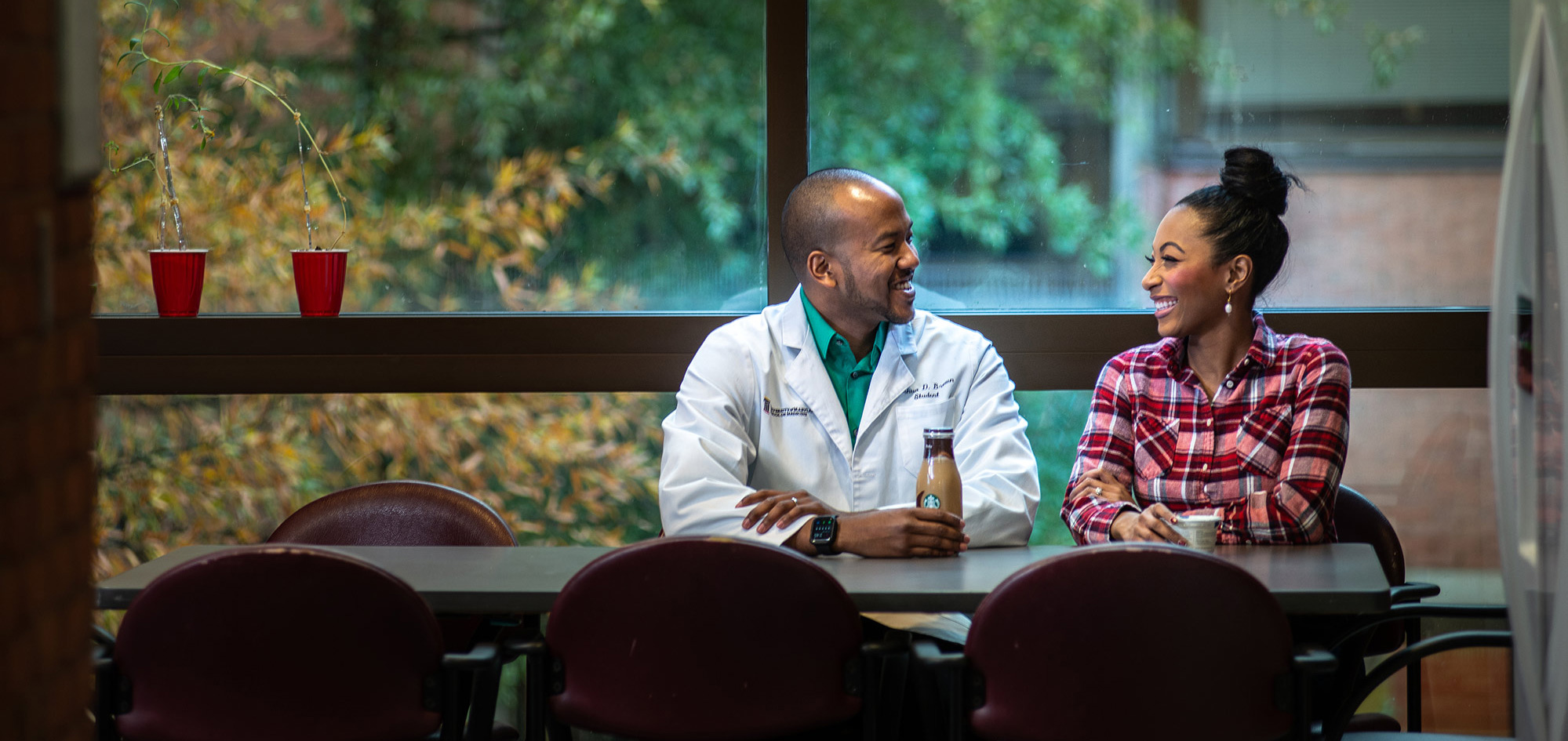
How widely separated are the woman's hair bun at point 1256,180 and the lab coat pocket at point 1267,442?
0.45m

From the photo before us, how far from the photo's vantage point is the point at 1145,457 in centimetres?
259

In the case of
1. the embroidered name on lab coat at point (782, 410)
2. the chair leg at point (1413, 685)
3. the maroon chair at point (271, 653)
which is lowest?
the chair leg at point (1413, 685)

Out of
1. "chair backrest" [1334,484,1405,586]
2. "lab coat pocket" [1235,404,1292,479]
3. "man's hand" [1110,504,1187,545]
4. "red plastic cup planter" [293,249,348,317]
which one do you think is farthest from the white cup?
"red plastic cup planter" [293,249,348,317]

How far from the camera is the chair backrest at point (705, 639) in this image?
1826 millimetres

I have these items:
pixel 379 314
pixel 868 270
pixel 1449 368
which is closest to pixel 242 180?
pixel 379 314

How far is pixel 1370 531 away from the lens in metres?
2.67

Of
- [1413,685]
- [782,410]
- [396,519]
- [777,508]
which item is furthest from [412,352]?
[1413,685]

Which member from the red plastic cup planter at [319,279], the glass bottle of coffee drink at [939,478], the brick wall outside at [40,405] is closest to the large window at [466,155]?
the red plastic cup planter at [319,279]

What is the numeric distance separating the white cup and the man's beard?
0.80 metres

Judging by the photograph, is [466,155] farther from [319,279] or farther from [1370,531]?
[1370,531]

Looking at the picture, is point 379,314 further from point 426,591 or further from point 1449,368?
point 1449,368

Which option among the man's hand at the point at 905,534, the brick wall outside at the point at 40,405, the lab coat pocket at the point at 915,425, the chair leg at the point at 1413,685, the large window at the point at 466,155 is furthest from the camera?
the large window at the point at 466,155

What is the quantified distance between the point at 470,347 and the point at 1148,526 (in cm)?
165

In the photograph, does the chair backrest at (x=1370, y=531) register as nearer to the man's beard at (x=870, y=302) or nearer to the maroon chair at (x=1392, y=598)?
the maroon chair at (x=1392, y=598)
